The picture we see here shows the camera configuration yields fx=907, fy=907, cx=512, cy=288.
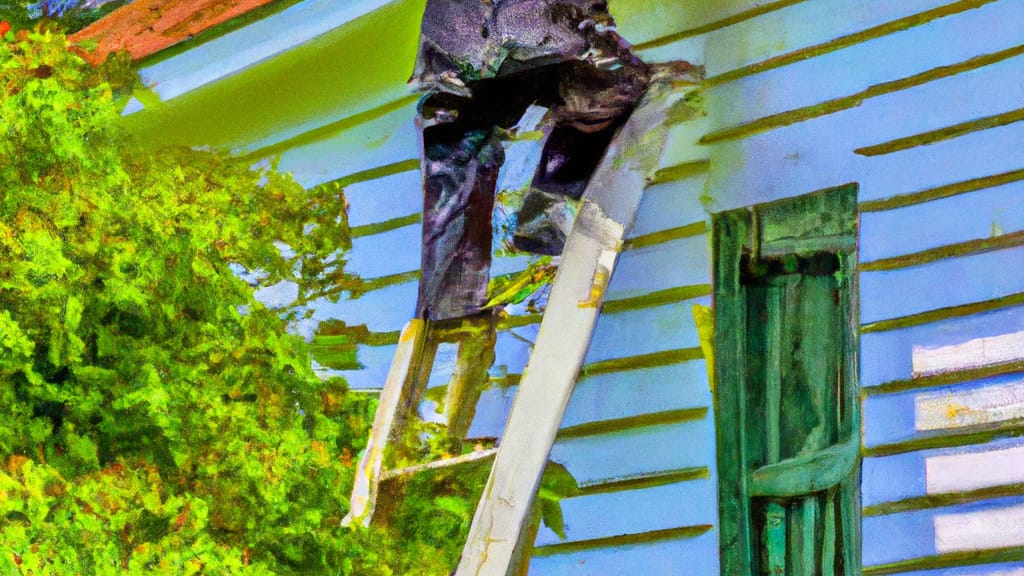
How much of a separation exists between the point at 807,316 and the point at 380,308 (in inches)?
23.3

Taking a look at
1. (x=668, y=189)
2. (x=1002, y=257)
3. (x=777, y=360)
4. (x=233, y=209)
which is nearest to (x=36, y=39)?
(x=233, y=209)

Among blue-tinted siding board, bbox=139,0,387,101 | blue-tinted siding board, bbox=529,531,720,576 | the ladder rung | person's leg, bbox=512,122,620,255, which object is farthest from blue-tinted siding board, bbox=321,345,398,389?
blue-tinted siding board, bbox=139,0,387,101

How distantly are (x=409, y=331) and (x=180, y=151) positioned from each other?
468 mm

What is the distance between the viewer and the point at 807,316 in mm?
1121

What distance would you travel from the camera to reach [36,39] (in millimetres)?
1450

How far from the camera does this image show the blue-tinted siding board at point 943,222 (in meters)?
1.02

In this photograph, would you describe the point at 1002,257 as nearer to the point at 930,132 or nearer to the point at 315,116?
the point at 930,132

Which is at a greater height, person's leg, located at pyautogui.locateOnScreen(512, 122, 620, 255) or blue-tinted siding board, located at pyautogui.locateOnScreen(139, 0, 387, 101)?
blue-tinted siding board, located at pyautogui.locateOnScreen(139, 0, 387, 101)

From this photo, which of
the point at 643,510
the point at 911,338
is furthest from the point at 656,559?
the point at 911,338

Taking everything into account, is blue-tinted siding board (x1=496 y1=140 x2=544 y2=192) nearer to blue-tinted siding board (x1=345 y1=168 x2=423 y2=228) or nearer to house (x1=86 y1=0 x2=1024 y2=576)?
house (x1=86 y1=0 x2=1024 y2=576)

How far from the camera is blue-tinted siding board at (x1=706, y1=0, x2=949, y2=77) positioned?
3.55ft

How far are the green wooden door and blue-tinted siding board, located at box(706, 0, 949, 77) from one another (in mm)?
188

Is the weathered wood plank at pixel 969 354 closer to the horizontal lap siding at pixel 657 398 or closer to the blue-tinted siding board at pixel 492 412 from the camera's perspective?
the horizontal lap siding at pixel 657 398

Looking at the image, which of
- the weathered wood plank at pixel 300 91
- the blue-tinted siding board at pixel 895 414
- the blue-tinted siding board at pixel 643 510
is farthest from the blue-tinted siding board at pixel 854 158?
the weathered wood plank at pixel 300 91
